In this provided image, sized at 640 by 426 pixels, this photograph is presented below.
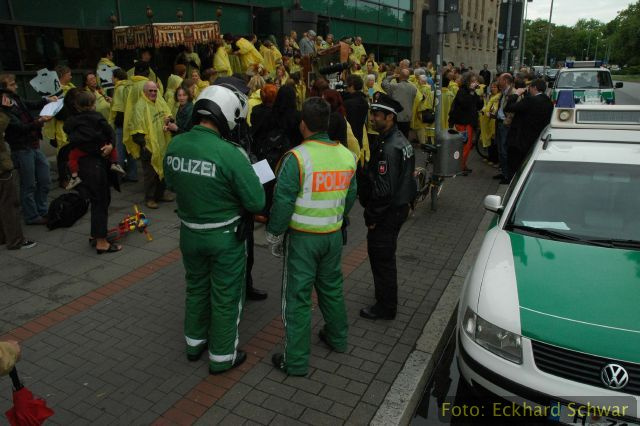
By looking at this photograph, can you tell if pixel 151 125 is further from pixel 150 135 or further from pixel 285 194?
pixel 285 194

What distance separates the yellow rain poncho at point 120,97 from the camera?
8.02 meters

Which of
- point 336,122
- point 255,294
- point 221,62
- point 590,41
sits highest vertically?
point 590,41

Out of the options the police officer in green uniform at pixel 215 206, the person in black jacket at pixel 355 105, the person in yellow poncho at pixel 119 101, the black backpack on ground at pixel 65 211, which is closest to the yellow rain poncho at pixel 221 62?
the person in yellow poncho at pixel 119 101

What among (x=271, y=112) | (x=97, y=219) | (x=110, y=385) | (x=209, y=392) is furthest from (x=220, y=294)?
(x=97, y=219)

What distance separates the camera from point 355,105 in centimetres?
802

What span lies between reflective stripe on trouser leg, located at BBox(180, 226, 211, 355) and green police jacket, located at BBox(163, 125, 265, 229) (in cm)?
13

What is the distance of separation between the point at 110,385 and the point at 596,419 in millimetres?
3248

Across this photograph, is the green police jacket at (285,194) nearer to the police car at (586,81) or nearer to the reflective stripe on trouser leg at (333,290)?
the reflective stripe on trouser leg at (333,290)

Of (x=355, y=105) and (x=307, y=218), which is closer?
(x=307, y=218)

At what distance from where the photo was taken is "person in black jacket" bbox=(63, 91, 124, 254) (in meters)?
5.67

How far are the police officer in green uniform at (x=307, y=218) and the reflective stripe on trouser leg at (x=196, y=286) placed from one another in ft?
1.70

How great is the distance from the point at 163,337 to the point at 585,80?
51.4 ft

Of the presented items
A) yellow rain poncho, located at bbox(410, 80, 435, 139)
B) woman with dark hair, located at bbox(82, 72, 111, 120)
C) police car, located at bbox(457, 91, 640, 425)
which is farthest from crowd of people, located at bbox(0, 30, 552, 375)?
yellow rain poncho, located at bbox(410, 80, 435, 139)

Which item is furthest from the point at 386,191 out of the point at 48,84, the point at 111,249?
the point at 48,84
